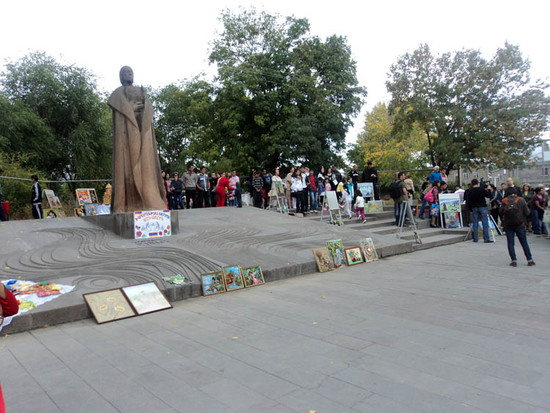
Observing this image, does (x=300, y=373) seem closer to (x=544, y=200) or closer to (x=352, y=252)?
(x=352, y=252)

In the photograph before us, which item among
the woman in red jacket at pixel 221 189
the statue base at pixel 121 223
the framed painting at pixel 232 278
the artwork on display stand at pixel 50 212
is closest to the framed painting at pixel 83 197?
the artwork on display stand at pixel 50 212

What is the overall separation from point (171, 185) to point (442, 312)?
12631 mm

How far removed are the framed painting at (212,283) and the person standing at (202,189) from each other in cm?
932

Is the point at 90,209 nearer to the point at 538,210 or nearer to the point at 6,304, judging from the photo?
the point at 6,304

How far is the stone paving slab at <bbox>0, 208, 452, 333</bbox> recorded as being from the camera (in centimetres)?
649

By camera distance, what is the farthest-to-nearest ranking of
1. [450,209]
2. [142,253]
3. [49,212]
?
1. [450,209]
2. [49,212]
3. [142,253]

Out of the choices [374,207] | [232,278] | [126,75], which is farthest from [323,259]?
[374,207]

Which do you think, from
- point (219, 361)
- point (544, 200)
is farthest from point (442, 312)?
point (544, 200)

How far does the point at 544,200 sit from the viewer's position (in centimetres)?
1474

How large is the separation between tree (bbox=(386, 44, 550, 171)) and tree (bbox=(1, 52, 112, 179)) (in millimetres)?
20130

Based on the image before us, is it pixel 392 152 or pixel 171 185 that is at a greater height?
pixel 392 152

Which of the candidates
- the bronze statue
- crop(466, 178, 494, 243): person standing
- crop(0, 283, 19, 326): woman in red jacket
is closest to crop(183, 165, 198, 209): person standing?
the bronze statue

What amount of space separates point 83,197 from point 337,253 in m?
10.9

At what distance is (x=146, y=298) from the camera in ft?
20.3
